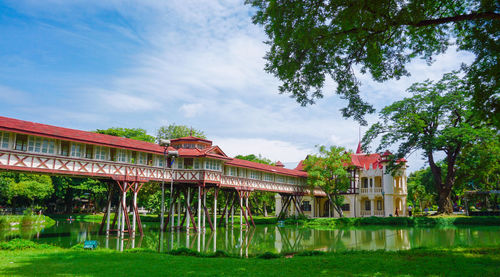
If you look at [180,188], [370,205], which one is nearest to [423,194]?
[370,205]

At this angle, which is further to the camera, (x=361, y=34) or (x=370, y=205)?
(x=370, y=205)

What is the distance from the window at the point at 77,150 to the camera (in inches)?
868

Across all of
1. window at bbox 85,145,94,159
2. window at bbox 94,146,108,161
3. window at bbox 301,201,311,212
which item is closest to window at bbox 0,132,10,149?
window at bbox 85,145,94,159

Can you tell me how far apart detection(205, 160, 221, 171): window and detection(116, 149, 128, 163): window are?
20.6 feet

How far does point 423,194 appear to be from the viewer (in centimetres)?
6138

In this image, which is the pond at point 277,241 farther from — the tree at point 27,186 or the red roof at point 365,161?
the red roof at point 365,161

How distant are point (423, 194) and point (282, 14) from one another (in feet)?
196

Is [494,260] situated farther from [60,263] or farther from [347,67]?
[60,263]

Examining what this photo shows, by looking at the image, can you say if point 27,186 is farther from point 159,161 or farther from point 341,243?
point 341,243

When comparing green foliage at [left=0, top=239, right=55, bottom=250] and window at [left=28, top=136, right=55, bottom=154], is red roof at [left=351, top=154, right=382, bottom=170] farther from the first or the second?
green foliage at [left=0, top=239, right=55, bottom=250]

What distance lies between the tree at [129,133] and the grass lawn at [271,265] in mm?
40298

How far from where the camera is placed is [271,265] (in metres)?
10.4

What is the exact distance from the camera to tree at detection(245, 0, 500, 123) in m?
9.74

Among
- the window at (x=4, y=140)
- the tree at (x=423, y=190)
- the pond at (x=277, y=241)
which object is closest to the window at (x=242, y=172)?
the pond at (x=277, y=241)
